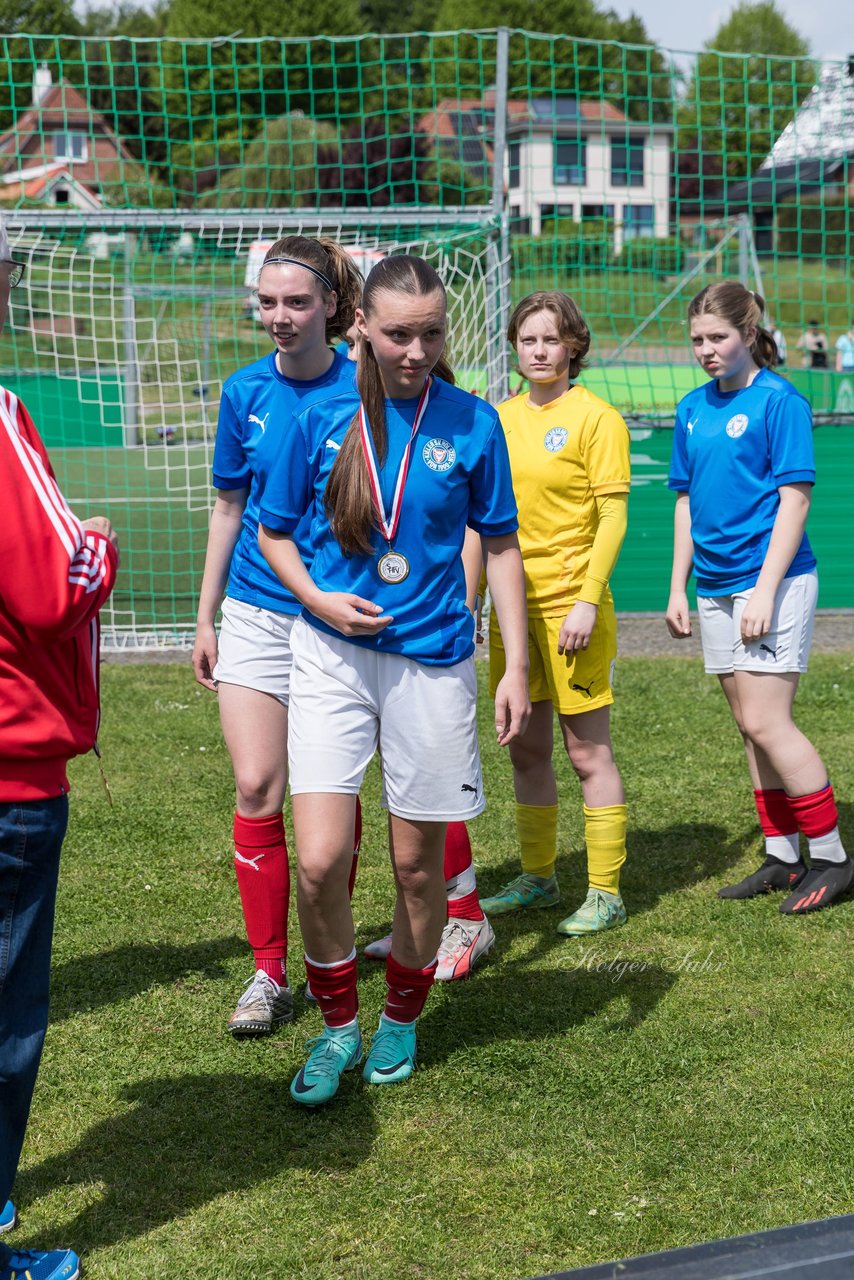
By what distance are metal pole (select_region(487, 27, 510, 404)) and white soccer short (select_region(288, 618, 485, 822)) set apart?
20.2ft

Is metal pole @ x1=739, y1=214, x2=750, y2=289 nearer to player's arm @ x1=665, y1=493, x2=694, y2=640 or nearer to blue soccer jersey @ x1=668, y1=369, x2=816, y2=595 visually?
player's arm @ x1=665, y1=493, x2=694, y2=640

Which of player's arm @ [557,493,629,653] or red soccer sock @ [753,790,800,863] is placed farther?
red soccer sock @ [753,790,800,863]

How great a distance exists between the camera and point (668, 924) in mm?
4398

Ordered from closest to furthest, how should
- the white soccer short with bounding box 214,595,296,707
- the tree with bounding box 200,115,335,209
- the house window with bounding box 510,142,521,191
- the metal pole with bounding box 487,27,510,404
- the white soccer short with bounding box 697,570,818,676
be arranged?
1. the white soccer short with bounding box 214,595,296,707
2. the white soccer short with bounding box 697,570,818,676
3. the metal pole with bounding box 487,27,510,404
4. the house window with bounding box 510,142,521,191
5. the tree with bounding box 200,115,335,209

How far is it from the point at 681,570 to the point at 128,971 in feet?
7.67

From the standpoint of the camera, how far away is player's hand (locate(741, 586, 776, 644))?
13.9 feet

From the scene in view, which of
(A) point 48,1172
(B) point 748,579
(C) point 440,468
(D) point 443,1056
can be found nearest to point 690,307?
(B) point 748,579

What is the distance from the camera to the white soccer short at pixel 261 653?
11.9ft

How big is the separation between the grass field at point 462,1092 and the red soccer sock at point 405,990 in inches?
6.7

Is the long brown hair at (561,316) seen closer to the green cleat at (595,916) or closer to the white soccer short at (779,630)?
the white soccer short at (779,630)

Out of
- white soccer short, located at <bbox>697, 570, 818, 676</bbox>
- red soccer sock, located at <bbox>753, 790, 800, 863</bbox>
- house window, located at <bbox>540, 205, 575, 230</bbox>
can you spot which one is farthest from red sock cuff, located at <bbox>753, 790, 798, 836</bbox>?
house window, located at <bbox>540, 205, 575, 230</bbox>

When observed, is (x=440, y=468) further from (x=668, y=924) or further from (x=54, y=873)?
(x=668, y=924)

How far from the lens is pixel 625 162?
2553 centimetres

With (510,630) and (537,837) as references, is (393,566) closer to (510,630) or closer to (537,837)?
(510,630)
